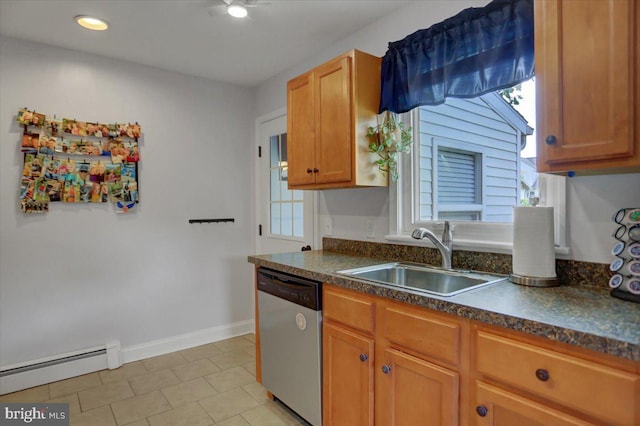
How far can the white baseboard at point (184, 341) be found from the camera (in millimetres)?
3031

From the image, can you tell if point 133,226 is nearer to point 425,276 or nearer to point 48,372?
Answer: point 48,372

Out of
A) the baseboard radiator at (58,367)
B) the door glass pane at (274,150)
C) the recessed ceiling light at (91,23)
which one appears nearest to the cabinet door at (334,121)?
the door glass pane at (274,150)

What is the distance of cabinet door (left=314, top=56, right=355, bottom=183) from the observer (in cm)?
210

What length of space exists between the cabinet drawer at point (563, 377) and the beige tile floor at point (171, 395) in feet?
4.72

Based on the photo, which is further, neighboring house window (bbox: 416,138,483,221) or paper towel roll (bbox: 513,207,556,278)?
neighboring house window (bbox: 416,138,483,221)

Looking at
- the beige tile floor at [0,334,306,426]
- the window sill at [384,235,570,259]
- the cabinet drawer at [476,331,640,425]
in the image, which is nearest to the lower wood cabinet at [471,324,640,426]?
the cabinet drawer at [476,331,640,425]

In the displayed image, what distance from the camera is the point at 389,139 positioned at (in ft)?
6.88

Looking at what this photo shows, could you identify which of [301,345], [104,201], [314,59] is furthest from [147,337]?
[314,59]

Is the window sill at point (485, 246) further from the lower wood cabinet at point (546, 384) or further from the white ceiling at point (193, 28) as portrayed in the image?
the white ceiling at point (193, 28)

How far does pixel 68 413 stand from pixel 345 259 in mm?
2009

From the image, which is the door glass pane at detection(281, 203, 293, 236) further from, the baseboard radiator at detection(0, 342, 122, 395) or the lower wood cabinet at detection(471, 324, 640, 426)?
the lower wood cabinet at detection(471, 324, 640, 426)

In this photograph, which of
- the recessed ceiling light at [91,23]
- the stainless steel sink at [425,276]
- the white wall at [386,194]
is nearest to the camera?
the white wall at [386,194]

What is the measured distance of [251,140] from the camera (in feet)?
12.2

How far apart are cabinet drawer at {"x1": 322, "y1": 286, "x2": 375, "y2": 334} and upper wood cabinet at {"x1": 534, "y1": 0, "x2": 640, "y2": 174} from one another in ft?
3.00
